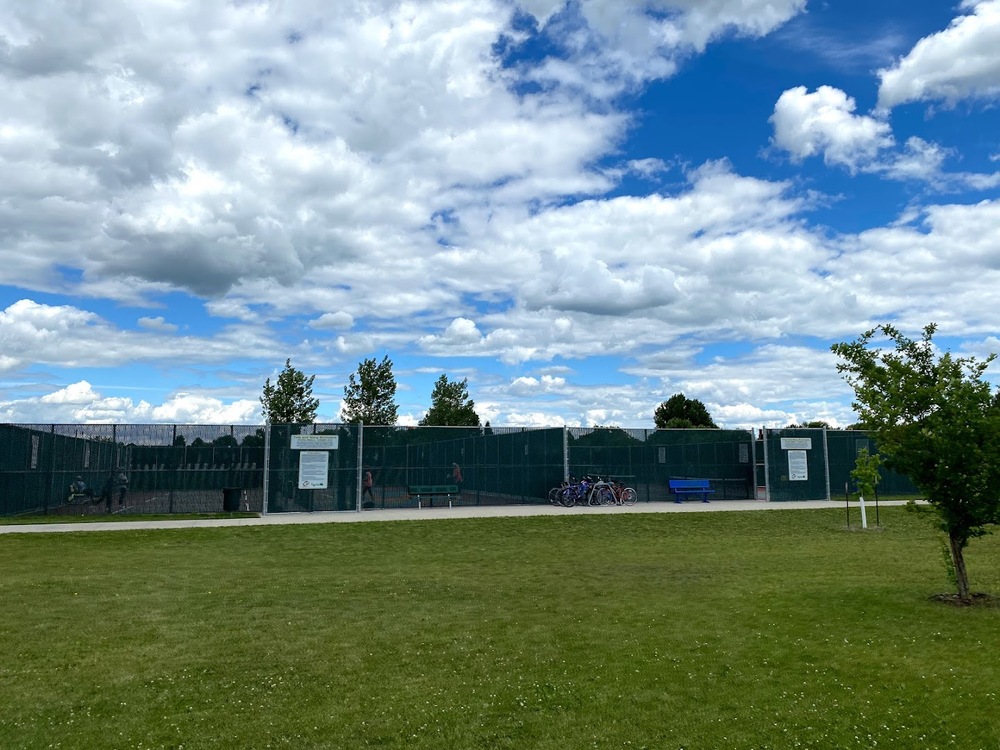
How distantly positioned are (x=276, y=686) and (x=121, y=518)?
17973mm

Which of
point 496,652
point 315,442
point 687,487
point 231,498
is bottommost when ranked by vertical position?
point 496,652

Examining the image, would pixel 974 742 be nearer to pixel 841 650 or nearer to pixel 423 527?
pixel 841 650

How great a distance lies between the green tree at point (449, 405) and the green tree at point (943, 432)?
36895 mm

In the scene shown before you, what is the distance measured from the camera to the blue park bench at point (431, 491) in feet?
86.6

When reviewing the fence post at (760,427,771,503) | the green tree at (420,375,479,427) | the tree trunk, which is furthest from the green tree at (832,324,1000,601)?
the green tree at (420,375,479,427)

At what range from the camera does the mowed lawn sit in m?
5.66

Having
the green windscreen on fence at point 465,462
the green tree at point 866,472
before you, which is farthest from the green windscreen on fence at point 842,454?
the green tree at point 866,472

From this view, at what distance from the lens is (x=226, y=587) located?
1162cm

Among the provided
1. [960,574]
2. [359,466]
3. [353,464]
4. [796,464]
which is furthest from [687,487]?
[960,574]

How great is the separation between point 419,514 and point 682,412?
5153cm

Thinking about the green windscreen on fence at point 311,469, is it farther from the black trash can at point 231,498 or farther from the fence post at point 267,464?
the black trash can at point 231,498

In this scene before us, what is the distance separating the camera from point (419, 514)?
23.8m

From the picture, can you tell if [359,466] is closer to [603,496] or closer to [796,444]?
[603,496]

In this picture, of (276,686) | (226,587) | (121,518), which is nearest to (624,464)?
(121,518)
